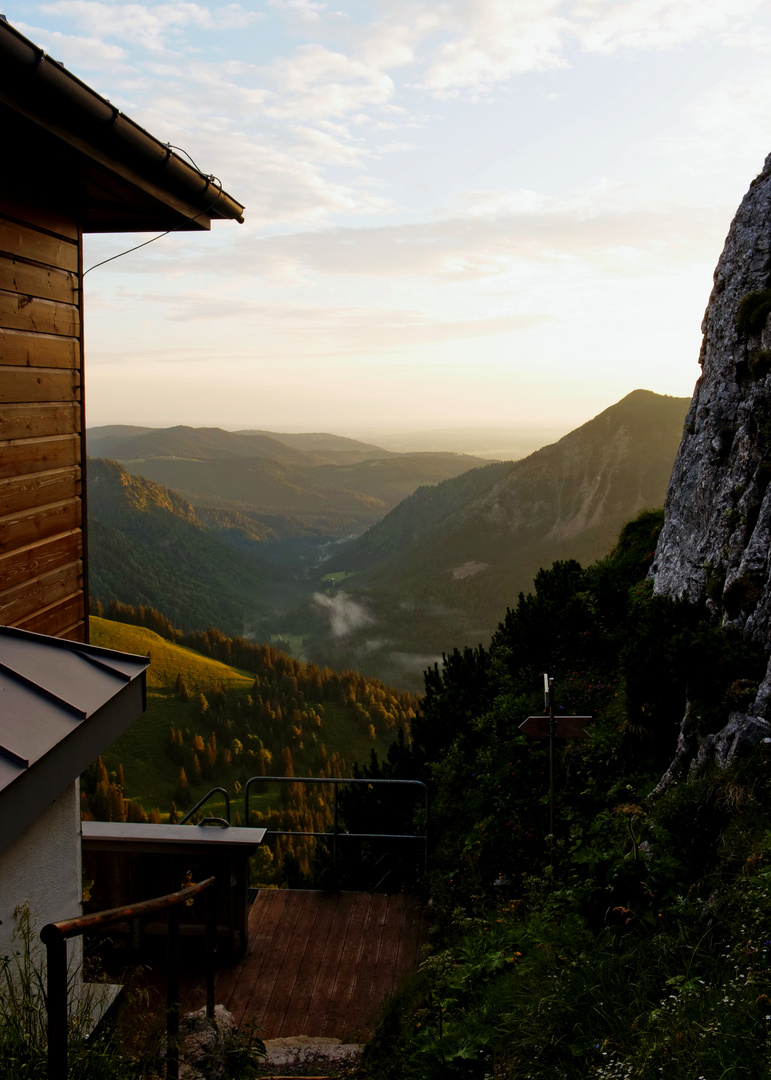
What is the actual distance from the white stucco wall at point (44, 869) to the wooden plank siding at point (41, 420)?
4.22 ft

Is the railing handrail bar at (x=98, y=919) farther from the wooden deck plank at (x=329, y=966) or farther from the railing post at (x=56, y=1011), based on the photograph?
the wooden deck plank at (x=329, y=966)

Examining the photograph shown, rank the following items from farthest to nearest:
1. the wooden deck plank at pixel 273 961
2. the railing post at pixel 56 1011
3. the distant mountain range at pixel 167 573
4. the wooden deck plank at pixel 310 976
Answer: the distant mountain range at pixel 167 573, the wooden deck plank at pixel 273 961, the wooden deck plank at pixel 310 976, the railing post at pixel 56 1011

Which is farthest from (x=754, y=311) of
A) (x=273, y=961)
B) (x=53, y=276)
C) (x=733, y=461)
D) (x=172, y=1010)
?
(x=172, y=1010)

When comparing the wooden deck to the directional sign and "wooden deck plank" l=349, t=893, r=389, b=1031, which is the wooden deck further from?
the directional sign

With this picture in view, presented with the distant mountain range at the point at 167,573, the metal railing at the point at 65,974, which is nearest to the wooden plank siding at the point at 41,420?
the metal railing at the point at 65,974

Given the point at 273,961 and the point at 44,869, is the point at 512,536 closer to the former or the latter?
the point at 273,961

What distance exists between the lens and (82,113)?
3.33 metres

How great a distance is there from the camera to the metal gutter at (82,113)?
2910mm

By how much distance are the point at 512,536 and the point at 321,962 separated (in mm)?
121707

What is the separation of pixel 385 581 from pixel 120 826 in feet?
452

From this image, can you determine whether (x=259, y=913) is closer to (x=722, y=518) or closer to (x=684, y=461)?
(x=722, y=518)

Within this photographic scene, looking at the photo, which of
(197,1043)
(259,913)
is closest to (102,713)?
(197,1043)

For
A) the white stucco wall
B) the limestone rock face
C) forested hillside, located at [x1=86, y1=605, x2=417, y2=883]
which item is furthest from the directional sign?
forested hillside, located at [x1=86, y1=605, x2=417, y2=883]

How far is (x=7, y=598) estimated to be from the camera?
386 centimetres
